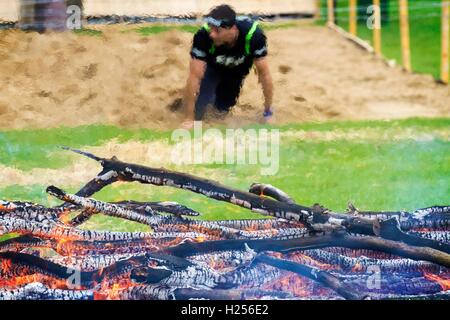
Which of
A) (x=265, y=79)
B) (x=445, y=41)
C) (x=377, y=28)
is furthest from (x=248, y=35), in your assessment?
(x=445, y=41)

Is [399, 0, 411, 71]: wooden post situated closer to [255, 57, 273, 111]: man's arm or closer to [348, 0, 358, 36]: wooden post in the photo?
[348, 0, 358, 36]: wooden post

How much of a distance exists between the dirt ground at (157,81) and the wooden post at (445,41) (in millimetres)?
86

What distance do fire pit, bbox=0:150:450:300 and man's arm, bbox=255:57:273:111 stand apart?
0.40 m

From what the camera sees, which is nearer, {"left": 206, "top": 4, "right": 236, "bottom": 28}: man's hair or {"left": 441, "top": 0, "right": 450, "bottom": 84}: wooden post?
{"left": 206, "top": 4, "right": 236, "bottom": 28}: man's hair

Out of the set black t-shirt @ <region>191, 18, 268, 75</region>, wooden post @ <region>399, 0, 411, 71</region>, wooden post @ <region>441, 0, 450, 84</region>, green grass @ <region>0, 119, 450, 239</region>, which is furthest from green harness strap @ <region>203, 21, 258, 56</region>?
wooden post @ <region>441, 0, 450, 84</region>

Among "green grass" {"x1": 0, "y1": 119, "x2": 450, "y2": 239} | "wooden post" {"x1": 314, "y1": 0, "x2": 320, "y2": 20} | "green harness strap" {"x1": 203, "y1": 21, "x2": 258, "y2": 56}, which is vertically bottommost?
"green grass" {"x1": 0, "y1": 119, "x2": 450, "y2": 239}

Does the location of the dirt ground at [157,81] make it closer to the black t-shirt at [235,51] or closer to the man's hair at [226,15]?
the black t-shirt at [235,51]

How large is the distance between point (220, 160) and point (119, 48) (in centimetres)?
71

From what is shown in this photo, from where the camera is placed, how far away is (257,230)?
4207 mm

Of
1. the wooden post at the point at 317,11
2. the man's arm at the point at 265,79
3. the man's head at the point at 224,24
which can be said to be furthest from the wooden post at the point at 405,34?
the man's head at the point at 224,24

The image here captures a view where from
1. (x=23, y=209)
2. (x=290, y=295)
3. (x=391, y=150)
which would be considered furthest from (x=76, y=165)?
(x=391, y=150)

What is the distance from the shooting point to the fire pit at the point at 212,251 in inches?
160

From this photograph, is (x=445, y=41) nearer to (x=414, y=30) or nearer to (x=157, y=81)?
(x=414, y=30)

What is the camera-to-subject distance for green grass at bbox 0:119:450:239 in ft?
13.5
